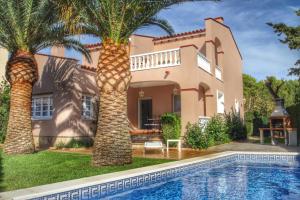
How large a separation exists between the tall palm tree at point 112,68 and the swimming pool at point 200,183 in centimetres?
185

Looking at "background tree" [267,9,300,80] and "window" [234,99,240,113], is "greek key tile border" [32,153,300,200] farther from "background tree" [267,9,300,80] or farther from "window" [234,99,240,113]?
"window" [234,99,240,113]

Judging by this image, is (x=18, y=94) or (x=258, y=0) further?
(x=258, y=0)

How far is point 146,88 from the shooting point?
2441cm

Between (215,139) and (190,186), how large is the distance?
432 inches

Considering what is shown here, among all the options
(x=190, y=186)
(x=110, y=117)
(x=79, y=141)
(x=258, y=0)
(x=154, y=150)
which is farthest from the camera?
(x=258, y=0)

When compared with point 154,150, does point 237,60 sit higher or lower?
higher

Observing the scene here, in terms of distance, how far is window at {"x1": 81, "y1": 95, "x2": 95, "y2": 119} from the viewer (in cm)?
2048

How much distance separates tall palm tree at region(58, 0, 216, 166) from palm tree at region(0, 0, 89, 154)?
11.4 ft

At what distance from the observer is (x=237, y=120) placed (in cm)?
2559

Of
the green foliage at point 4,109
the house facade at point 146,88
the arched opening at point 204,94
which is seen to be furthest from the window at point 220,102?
the green foliage at point 4,109

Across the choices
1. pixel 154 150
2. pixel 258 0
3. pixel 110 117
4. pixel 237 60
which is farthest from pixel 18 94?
pixel 237 60

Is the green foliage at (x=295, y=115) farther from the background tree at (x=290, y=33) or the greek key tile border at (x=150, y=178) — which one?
the greek key tile border at (x=150, y=178)

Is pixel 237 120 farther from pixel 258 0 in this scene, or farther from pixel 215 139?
pixel 258 0

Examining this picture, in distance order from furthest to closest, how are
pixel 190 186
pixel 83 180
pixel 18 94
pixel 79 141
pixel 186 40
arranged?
pixel 186 40, pixel 79 141, pixel 18 94, pixel 190 186, pixel 83 180
